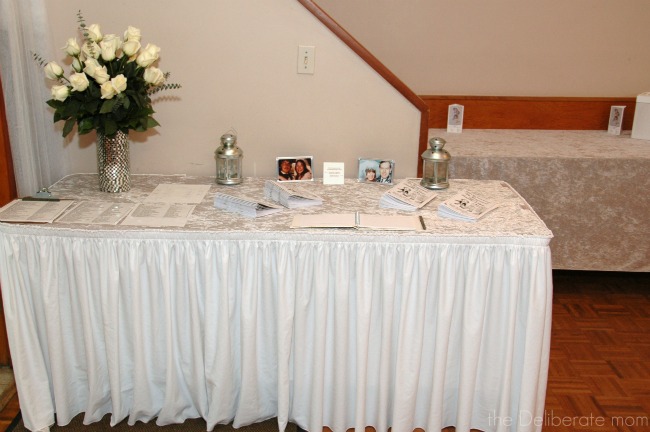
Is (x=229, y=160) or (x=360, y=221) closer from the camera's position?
(x=360, y=221)

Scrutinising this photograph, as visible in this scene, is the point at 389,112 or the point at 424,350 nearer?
the point at 424,350

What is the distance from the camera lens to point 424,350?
2.09 m

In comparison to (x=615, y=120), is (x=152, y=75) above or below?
above

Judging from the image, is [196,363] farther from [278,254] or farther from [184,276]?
[278,254]

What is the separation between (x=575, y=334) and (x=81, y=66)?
2.34m

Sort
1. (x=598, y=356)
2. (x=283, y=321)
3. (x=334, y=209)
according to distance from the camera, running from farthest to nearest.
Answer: (x=598, y=356), (x=334, y=209), (x=283, y=321)

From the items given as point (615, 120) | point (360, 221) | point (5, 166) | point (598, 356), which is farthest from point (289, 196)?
point (615, 120)

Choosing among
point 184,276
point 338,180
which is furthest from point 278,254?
point 338,180

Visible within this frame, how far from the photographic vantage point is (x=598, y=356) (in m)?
2.75

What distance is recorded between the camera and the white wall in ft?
7.94

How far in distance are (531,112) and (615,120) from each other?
45 cm

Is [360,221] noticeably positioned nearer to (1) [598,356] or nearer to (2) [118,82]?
(2) [118,82]

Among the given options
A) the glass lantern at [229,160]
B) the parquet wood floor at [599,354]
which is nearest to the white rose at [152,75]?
the glass lantern at [229,160]

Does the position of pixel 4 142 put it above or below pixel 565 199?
above
